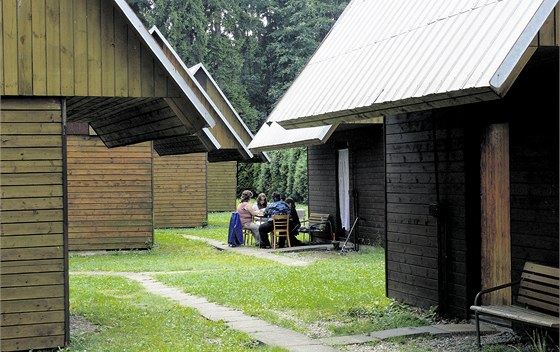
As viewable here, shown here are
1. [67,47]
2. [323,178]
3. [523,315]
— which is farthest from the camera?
[323,178]

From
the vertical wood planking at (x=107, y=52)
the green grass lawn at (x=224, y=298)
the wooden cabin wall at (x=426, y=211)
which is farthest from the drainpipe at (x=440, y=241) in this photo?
the vertical wood planking at (x=107, y=52)

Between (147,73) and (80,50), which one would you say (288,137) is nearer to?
(147,73)

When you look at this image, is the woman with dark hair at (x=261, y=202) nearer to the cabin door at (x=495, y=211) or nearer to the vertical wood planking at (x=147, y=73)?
the cabin door at (x=495, y=211)

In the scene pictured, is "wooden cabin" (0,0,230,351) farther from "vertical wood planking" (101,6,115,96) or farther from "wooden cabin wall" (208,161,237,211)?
"wooden cabin wall" (208,161,237,211)

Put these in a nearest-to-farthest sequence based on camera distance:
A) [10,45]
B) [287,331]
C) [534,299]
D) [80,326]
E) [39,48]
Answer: [534,299], [10,45], [39,48], [287,331], [80,326]

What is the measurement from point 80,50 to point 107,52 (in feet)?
1.01

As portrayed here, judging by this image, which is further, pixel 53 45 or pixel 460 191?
pixel 460 191

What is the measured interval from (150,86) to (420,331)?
4.31m

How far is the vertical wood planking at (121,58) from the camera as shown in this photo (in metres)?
9.86

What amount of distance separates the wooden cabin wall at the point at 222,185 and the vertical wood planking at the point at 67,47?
95.9 feet

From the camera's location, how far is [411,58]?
9.16 meters

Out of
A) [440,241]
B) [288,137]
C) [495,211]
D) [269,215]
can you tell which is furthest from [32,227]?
[269,215]

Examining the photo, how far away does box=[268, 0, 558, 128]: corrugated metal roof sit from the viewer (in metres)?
7.36

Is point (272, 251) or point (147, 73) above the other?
point (147, 73)
